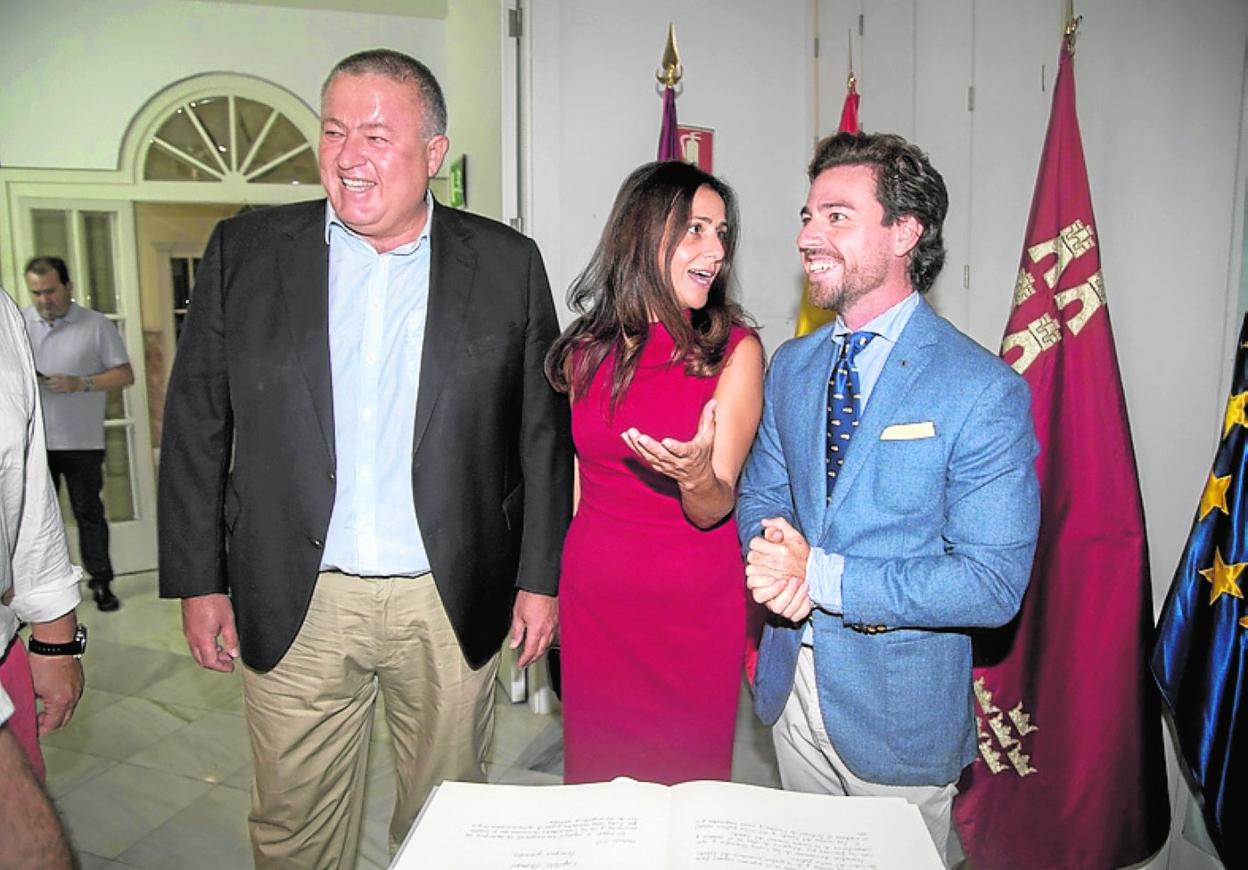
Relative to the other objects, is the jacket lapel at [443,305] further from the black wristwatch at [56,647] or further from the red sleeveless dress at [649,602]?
the black wristwatch at [56,647]

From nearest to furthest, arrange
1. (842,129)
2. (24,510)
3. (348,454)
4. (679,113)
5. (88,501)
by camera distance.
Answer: (24,510), (348,454), (842,129), (679,113), (88,501)

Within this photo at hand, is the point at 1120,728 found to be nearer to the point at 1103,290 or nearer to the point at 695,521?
the point at 1103,290

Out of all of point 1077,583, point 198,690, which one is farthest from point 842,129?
point 198,690

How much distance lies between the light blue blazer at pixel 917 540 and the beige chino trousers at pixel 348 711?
0.69 m

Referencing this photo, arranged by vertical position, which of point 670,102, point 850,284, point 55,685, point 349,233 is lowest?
point 55,685

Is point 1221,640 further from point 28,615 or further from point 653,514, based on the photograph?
point 28,615

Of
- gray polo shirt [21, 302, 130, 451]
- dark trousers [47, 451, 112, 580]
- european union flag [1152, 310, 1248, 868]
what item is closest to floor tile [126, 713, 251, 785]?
dark trousers [47, 451, 112, 580]

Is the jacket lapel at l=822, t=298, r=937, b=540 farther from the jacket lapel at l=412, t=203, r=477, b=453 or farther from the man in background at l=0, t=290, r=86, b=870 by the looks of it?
the man in background at l=0, t=290, r=86, b=870

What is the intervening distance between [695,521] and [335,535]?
0.74m

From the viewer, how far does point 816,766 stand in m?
1.59

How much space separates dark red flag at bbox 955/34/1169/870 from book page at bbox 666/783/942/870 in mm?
1444

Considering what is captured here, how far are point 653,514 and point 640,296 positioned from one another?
49 cm

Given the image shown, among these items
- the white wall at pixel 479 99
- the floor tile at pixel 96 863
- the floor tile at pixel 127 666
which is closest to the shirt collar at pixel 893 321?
the white wall at pixel 479 99

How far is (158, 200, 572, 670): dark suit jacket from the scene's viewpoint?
5.50 ft
